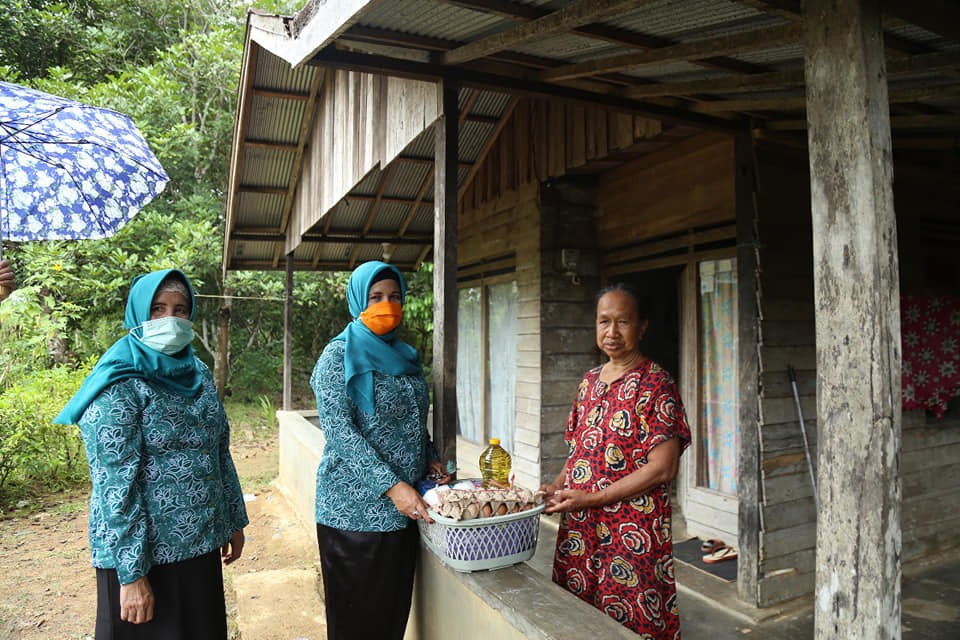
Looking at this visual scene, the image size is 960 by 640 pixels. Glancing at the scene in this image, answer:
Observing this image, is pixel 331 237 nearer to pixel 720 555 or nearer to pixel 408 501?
pixel 720 555

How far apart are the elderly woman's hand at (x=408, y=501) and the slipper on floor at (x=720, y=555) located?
2890mm

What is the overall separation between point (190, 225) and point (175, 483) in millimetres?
10249

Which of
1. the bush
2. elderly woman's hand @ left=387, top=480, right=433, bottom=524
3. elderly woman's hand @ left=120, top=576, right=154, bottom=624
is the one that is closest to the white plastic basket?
elderly woman's hand @ left=387, top=480, right=433, bottom=524

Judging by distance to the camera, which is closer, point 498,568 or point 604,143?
point 498,568

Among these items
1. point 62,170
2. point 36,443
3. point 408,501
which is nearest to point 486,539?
point 408,501

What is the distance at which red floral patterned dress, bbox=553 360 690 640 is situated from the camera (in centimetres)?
211

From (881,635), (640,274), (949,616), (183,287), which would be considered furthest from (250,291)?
(881,635)

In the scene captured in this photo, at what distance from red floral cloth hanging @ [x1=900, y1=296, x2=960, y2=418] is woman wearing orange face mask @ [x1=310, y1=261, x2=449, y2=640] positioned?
3701 mm

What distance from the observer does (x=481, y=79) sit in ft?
10.3

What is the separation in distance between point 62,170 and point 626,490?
303 centimetres

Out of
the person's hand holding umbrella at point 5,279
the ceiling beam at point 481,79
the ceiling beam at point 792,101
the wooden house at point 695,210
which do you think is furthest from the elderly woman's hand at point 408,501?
the ceiling beam at point 792,101

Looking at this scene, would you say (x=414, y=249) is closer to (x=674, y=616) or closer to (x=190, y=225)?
(x=190, y=225)

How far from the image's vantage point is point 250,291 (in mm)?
12945

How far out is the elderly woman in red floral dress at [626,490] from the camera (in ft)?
6.89
